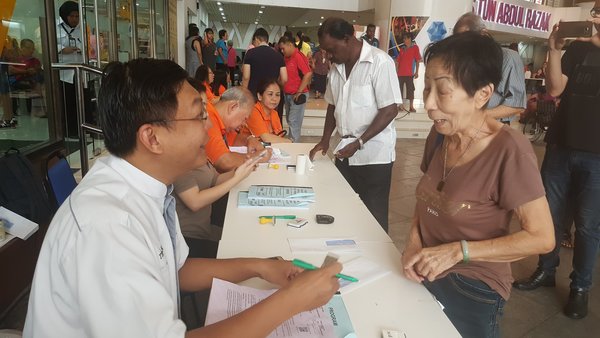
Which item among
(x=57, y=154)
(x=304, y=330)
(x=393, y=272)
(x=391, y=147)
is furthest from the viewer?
(x=391, y=147)

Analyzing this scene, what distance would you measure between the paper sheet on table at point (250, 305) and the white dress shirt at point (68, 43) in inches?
121

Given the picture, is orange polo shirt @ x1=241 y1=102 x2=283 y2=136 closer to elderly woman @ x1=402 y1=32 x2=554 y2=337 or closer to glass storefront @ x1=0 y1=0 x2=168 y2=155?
glass storefront @ x1=0 y1=0 x2=168 y2=155

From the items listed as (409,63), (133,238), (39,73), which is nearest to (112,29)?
(39,73)

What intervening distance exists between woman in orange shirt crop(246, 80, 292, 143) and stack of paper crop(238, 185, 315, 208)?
1543mm

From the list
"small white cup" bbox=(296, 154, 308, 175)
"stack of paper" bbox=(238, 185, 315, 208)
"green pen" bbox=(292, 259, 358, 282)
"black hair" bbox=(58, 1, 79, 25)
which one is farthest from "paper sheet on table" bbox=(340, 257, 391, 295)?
"black hair" bbox=(58, 1, 79, 25)

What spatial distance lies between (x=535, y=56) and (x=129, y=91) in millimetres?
22344

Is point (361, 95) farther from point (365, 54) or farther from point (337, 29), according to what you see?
point (337, 29)

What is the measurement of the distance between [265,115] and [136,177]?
9.36ft

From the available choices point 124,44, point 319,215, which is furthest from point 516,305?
point 124,44

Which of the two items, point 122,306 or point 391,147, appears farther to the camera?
point 391,147

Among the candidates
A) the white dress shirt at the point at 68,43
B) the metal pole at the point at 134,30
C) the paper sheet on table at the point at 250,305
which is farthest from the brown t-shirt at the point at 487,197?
the metal pole at the point at 134,30

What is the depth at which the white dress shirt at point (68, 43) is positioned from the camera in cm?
358

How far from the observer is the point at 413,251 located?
4.39 ft

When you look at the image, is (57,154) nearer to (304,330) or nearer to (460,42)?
(304,330)
